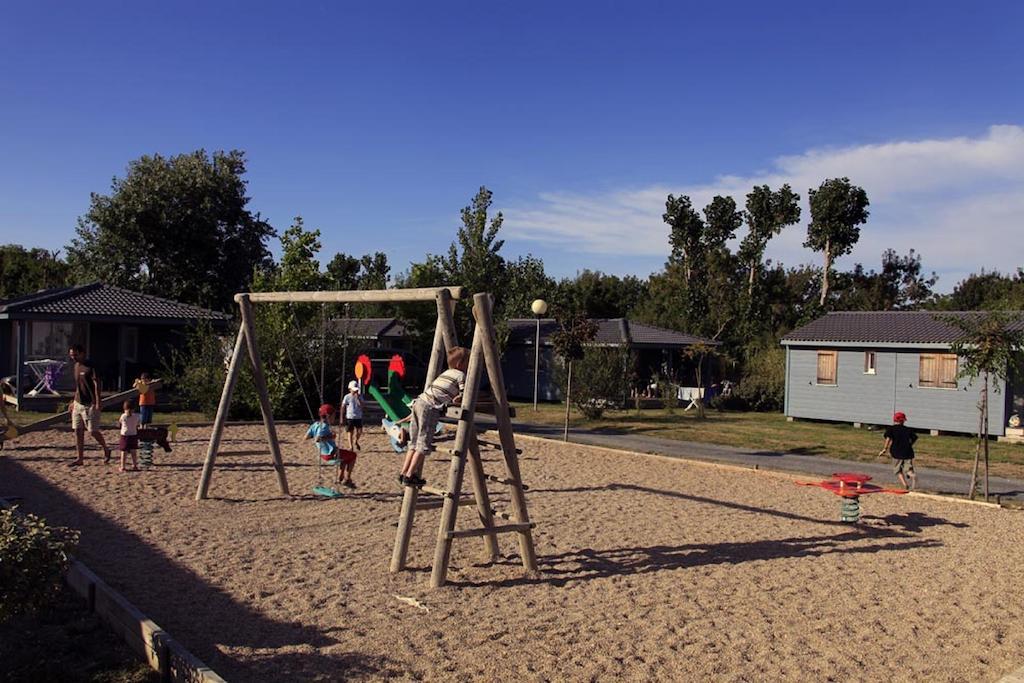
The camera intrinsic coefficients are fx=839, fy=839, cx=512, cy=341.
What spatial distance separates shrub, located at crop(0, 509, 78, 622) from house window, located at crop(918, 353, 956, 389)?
71.5 feet

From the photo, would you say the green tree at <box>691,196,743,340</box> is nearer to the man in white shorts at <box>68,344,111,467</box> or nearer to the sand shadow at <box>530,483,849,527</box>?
the sand shadow at <box>530,483,849,527</box>

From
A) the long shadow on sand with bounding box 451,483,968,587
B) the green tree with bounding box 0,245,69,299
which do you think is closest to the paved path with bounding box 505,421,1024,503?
the long shadow on sand with bounding box 451,483,968,587

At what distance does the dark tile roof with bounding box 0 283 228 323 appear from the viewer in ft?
71.3

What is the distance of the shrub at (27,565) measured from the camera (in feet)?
15.1

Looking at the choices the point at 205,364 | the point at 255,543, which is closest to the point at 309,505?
the point at 255,543

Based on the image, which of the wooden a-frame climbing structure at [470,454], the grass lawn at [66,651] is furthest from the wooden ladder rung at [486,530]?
the grass lawn at [66,651]

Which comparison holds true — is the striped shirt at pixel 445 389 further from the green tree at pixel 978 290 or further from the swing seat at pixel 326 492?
the green tree at pixel 978 290

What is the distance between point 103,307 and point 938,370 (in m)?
22.7

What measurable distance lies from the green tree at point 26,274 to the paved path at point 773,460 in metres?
39.3

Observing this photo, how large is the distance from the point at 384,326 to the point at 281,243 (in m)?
11.2

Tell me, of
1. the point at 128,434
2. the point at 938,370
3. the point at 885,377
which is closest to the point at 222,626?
the point at 128,434

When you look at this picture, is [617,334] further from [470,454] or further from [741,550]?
[470,454]

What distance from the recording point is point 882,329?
2428cm

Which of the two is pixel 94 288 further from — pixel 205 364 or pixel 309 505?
pixel 309 505
